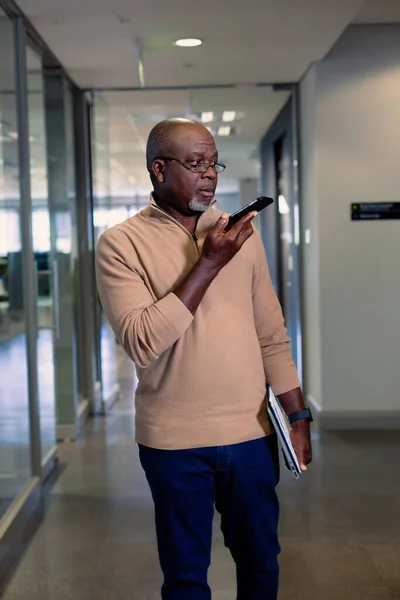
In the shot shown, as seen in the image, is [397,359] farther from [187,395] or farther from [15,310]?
[187,395]

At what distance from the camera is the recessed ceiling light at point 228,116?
19.9 feet

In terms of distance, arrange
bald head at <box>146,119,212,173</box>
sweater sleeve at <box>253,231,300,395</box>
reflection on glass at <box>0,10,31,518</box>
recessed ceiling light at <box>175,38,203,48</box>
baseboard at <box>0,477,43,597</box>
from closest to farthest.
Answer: bald head at <box>146,119,212,173</box>, sweater sleeve at <box>253,231,300,395</box>, baseboard at <box>0,477,43,597</box>, reflection on glass at <box>0,10,31,518</box>, recessed ceiling light at <box>175,38,203,48</box>

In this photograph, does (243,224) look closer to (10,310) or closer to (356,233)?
(10,310)

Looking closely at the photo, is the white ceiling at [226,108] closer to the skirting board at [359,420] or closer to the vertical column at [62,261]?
the vertical column at [62,261]

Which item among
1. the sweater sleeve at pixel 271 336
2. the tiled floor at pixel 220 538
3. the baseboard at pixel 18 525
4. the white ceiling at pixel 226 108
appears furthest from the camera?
the white ceiling at pixel 226 108

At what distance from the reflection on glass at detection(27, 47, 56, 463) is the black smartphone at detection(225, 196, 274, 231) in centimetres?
268

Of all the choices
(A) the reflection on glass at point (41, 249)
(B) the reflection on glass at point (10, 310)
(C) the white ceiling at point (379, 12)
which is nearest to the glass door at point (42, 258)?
(A) the reflection on glass at point (41, 249)

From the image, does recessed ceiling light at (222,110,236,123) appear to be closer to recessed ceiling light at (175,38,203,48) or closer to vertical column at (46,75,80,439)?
vertical column at (46,75,80,439)

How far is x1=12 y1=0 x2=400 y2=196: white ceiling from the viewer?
3855mm

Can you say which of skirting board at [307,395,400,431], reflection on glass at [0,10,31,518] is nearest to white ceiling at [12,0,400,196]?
reflection on glass at [0,10,31,518]

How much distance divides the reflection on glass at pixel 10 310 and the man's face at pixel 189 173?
5.66 ft

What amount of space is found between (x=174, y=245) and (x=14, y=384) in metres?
1.99

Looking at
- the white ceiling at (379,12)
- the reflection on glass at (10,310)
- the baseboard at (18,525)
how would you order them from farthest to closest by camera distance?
the white ceiling at (379,12), the reflection on glass at (10,310), the baseboard at (18,525)

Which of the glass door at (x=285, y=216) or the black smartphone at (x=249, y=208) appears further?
the glass door at (x=285, y=216)
